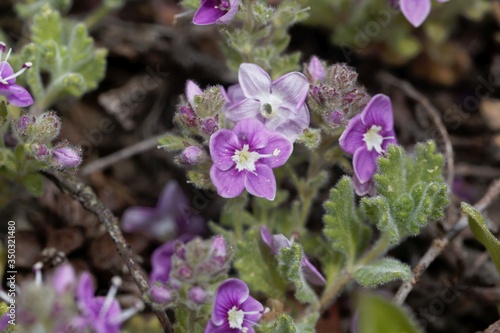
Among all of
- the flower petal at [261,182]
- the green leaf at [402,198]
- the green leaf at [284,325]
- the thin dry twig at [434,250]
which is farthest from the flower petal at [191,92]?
the thin dry twig at [434,250]

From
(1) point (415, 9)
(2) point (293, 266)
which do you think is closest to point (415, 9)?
(1) point (415, 9)

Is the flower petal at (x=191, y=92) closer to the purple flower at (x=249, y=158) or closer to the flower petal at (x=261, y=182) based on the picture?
the purple flower at (x=249, y=158)

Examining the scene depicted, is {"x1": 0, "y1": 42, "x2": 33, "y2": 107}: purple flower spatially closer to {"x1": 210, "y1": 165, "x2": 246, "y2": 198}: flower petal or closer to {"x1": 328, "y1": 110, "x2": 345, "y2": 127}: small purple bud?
{"x1": 210, "y1": 165, "x2": 246, "y2": 198}: flower petal

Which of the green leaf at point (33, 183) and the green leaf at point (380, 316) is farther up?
the green leaf at point (380, 316)

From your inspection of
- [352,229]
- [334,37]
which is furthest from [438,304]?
[334,37]

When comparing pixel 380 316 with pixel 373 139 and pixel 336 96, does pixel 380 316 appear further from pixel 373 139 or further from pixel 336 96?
pixel 336 96

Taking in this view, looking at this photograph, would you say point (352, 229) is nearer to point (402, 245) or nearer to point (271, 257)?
point (271, 257)
